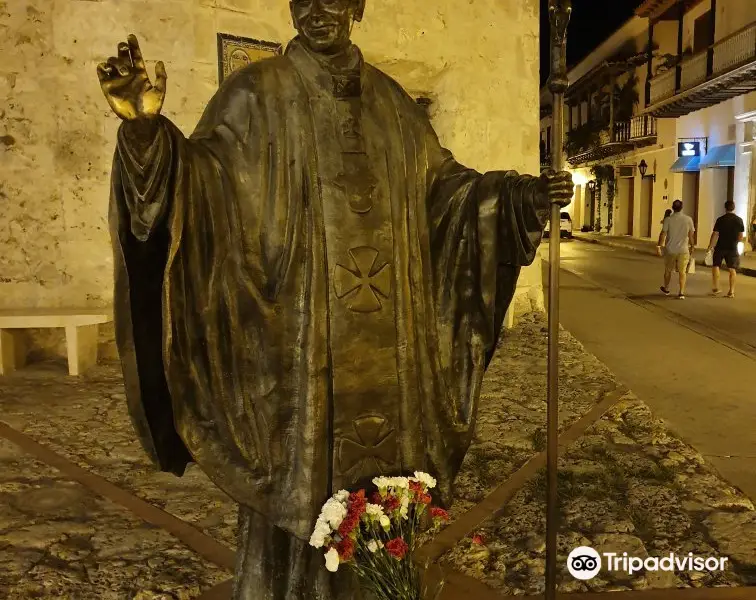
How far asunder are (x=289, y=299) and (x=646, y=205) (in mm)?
33303

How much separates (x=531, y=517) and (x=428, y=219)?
2.25m

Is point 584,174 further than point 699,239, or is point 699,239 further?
point 584,174

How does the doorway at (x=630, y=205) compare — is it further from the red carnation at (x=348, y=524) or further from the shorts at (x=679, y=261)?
the red carnation at (x=348, y=524)

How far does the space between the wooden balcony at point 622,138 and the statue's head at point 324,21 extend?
32038 millimetres

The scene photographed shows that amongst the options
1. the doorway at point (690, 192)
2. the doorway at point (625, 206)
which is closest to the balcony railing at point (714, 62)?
the doorway at point (690, 192)

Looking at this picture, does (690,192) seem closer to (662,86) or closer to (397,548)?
(662,86)

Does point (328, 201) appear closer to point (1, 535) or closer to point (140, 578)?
point (140, 578)

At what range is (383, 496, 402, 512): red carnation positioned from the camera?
77.5 inches

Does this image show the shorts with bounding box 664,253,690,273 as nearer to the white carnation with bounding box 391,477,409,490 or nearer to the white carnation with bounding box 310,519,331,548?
the white carnation with bounding box 391,477,409,490

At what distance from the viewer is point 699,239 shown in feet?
83.0

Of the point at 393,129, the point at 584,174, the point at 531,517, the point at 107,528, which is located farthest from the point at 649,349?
the point at 584,174

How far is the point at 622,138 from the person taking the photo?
34656 mm

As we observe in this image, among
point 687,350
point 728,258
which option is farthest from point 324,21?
point 728,258

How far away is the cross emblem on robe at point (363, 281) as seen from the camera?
1.99 meters
